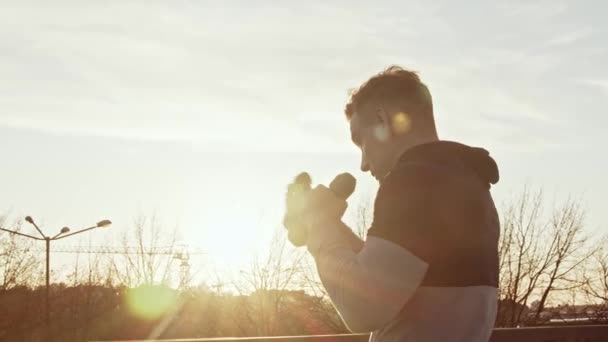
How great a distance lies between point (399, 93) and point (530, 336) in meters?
5.14

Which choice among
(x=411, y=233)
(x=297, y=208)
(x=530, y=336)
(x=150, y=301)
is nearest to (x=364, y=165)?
(x=297, y=208)

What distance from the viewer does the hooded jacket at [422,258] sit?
1.56 metres

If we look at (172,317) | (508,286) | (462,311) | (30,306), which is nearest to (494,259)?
(462,311)

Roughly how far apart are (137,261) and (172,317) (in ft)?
23.1

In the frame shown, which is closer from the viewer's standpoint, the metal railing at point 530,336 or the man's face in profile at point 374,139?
the man's face in profile at point 374,139

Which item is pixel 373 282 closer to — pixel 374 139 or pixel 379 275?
pixel 379 275

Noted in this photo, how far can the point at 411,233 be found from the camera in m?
1.57

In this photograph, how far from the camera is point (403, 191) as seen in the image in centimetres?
158

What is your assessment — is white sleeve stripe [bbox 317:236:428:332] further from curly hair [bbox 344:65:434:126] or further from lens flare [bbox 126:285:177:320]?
lens flare [bbox 126:285:177:320]

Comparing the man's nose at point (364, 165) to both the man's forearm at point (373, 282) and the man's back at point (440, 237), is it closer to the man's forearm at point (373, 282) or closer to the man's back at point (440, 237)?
the man's back at point (440, 237)

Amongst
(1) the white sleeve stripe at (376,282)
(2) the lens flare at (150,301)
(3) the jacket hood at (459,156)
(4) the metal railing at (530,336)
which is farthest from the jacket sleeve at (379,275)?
(2) the lens flare at (150,301)

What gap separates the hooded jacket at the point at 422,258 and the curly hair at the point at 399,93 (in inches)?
4.4

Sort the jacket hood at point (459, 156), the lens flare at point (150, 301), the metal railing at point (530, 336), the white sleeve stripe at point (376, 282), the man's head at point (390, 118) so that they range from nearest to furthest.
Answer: the white sleeve stripe at point (376, 282)
the jacket hood at point (459, 156)
the man's head at point (390, 118)
the metal railing at point (530, 336)
the lens flare at point (150, 301)

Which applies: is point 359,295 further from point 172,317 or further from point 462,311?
point 172,317
